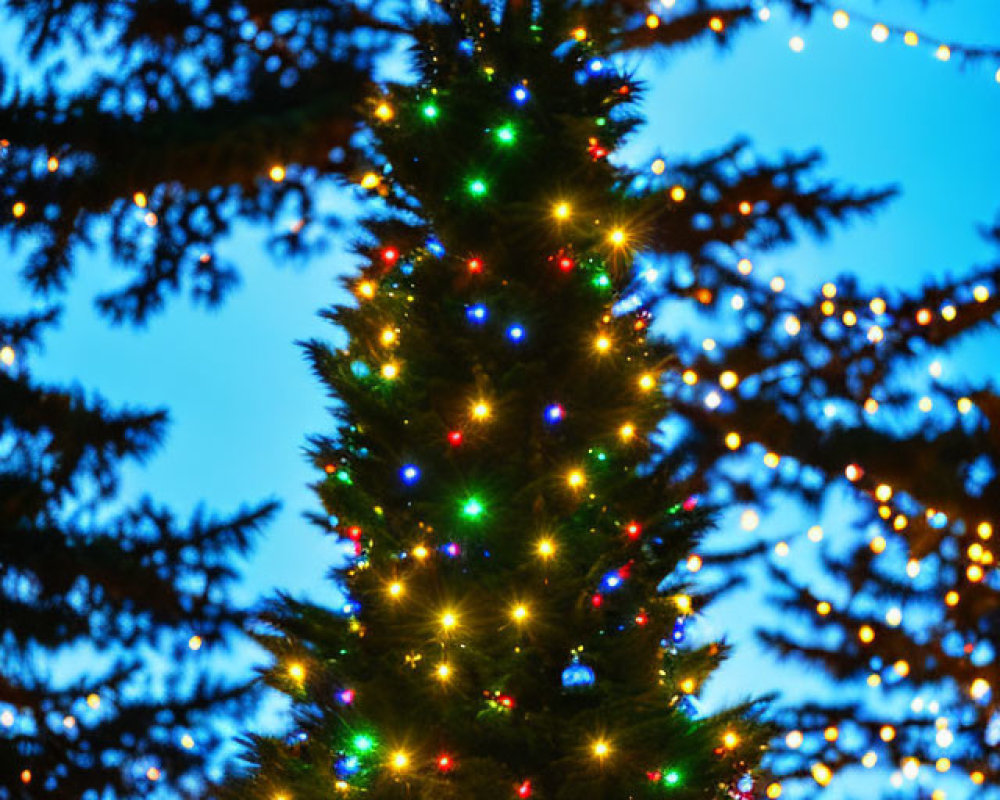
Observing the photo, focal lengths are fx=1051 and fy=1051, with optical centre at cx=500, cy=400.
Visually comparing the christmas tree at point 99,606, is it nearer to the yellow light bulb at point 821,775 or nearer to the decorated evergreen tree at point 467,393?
the decorated evergreen tree at point 467,393

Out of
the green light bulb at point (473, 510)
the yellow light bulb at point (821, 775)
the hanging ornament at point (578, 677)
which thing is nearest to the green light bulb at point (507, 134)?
the green light bulb at point (473, 510)

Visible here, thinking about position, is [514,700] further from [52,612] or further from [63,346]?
[63,346]

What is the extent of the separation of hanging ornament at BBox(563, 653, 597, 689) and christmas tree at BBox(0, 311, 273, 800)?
216 cm

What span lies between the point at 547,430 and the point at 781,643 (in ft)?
14.6

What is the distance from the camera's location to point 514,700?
138 inches

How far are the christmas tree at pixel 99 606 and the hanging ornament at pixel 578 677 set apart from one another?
7.10ft

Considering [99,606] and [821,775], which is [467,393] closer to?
[99,606]

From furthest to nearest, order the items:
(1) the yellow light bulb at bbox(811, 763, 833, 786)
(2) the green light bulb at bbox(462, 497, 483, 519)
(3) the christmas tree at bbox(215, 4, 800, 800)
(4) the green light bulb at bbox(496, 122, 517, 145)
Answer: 1. (1) the yellow light bulb at bbox(811, 763, 833, 786)
2. (4) the green light bulb at bbox(496, 122, 517, 145)
3. (2) the green light bulb at bbox(462, 497, 483, 519)
4. (3) the christmas tree at bbox(215, 4, 800, 800)

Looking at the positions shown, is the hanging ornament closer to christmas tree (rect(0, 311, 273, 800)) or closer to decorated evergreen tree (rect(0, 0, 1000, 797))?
decorated evergreen tree (rect(0, 0, 1000, 797))

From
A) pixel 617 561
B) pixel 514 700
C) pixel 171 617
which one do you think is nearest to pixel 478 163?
pixel 617 561

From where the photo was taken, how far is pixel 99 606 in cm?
503

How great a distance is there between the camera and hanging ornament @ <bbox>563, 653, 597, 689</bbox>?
3486 mm

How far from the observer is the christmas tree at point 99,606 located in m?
4.75

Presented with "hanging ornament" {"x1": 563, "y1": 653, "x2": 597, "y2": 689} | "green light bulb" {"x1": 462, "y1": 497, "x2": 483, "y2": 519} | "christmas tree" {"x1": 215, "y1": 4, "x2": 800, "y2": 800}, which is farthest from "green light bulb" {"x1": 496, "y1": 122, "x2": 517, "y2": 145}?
"hanging ornament" {"x1": 563, "y1": 653, "x2": 597, "y2": 689}
